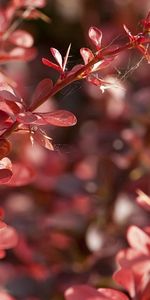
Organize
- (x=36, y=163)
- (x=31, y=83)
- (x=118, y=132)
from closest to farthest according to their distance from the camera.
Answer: (x=118, y=132) → (x=36, y=163) → (x=31, y=83)

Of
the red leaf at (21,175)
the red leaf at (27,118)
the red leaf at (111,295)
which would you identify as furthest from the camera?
the red leaf at (21,175)

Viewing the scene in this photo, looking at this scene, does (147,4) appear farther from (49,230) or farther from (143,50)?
(143,50)

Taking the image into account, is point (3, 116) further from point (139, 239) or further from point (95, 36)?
point (139, 239)

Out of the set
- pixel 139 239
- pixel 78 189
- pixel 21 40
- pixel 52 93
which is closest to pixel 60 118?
pixel 52 93

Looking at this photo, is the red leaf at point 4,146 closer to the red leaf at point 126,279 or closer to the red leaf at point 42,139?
the red leaf at point 42,139

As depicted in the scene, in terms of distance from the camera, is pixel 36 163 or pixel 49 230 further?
pixel 36 163

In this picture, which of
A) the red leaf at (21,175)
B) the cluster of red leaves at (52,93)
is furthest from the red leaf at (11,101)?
the red leaf at (21,175)

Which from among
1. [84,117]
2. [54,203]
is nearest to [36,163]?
[54,203]

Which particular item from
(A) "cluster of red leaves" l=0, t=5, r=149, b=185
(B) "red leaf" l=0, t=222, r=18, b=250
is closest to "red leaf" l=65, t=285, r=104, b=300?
(B) "red leaf" l=0, t=222, r=18, b=250

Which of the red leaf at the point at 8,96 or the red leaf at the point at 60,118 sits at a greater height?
the red leaf at the point at 8,96
